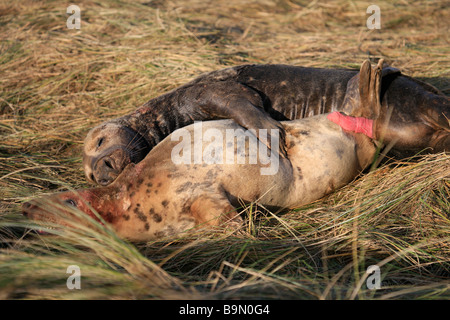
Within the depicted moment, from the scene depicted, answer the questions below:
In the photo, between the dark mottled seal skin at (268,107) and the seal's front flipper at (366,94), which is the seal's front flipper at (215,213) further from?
the seal's front flipper at (366,94)

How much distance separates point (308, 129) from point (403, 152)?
83 centimetres

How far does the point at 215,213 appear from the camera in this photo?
9.78 ft

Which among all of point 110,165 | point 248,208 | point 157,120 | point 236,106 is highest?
point 236,106

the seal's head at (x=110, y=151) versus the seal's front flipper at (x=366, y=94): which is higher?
the seal's front flipper at (x=366, y=94)

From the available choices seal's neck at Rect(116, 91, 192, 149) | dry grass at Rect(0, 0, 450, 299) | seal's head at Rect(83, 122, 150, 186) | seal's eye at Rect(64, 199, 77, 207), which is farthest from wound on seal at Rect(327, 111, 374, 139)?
seal's eye at Rect(64, 199, 77, 207)

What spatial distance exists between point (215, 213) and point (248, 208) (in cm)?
24

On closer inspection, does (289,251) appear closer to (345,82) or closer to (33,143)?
(345,82)

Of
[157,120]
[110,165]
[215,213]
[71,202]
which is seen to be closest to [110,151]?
[110,165]

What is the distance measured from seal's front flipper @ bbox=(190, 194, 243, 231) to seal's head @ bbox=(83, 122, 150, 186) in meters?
0.89

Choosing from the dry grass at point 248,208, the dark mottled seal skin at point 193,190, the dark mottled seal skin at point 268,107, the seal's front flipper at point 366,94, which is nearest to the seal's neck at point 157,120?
the dark mottled seal skin at point 268,107

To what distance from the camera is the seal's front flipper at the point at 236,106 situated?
3650 mm

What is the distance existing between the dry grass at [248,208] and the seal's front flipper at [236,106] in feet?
2.13

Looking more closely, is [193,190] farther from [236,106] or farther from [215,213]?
[236,106]
